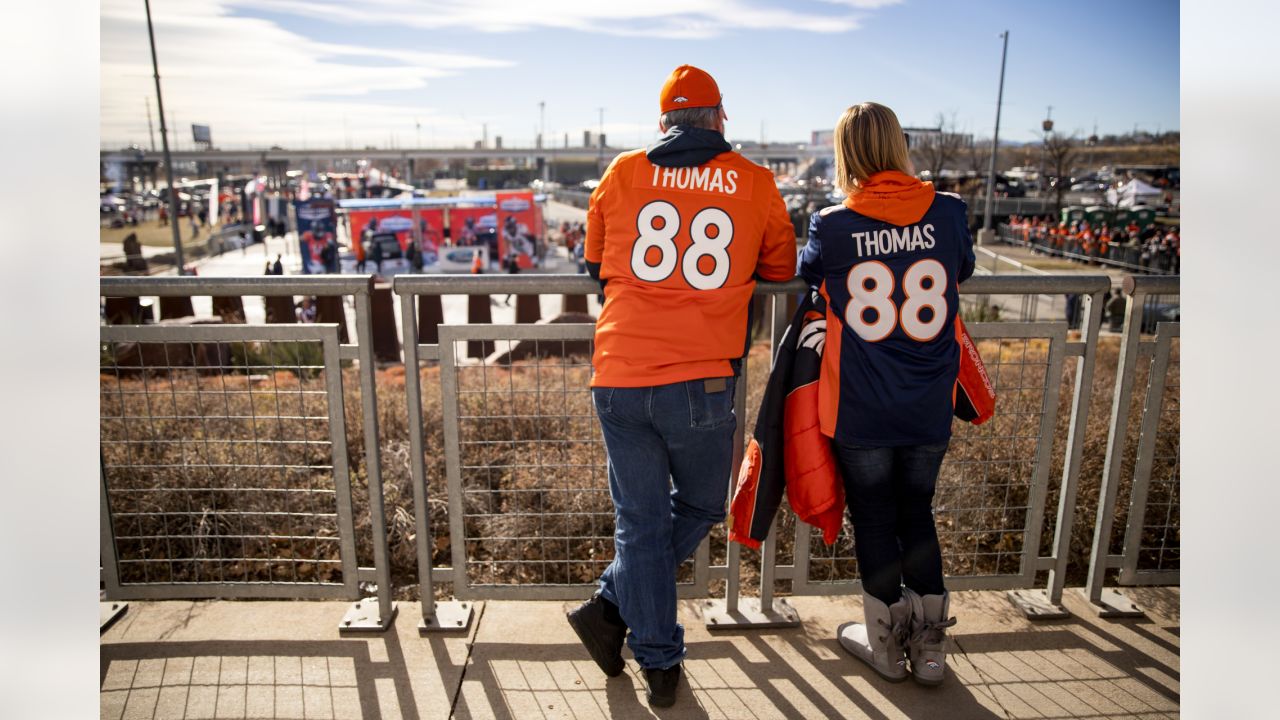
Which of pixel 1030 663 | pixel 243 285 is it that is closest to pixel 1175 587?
pixel 1030 663

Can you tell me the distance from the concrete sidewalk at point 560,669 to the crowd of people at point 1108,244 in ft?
69.5

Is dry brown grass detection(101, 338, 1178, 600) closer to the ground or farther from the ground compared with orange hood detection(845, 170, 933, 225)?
closer to the ground

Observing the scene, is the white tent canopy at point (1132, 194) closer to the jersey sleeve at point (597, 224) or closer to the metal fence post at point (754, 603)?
the metal fence post at point (754, 603)

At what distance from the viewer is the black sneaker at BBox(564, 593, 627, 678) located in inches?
113

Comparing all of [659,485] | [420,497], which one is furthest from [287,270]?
[659,485]

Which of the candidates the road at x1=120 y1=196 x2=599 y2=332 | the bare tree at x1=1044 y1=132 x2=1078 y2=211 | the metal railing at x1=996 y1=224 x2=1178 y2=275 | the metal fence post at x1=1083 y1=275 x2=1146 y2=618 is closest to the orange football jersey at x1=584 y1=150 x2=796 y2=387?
the metal fence post at x1=1083 y1=275 x2=1146 y2=618

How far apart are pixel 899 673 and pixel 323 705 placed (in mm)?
2029

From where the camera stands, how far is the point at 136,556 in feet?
12.7

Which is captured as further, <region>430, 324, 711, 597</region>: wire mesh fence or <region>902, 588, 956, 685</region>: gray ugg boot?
<region>430, 324, 711, 597</region>: wire mesh fence

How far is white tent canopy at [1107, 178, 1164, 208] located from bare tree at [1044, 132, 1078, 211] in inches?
89.9

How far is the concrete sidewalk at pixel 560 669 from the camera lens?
278 centimetres

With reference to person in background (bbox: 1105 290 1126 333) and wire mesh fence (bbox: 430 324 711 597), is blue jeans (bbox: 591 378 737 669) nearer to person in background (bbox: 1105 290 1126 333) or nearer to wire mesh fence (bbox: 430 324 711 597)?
wire mesh fence (bbox: 430 324 711 597)

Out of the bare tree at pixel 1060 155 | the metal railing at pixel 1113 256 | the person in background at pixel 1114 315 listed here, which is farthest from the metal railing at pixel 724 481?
the bare tree at pixel 1060 155

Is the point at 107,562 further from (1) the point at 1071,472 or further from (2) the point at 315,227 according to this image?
(2) the point at 315,227
